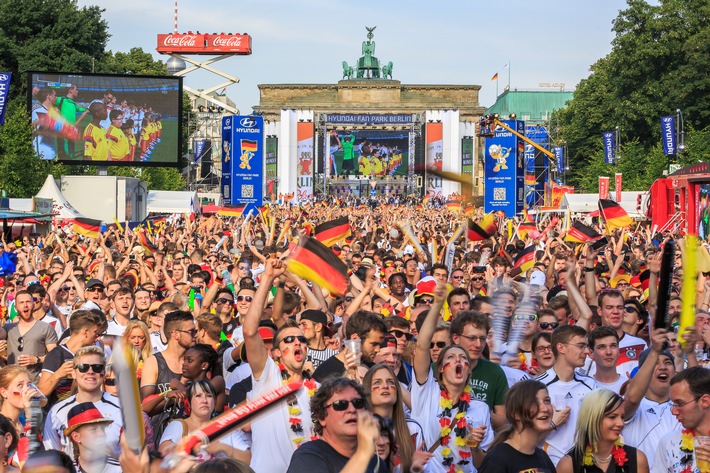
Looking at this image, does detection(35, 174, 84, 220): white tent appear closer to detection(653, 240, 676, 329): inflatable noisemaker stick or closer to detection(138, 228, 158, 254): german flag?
detection(138, 228, 158, 254): german flag

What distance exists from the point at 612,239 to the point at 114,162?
69.7ft

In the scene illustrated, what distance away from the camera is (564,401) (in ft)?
20.6

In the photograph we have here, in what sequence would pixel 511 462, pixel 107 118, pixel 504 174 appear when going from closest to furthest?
pixel 511 462 → pixel 504 174 → pixel 107 118

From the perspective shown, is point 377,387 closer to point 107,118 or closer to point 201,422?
point 201,422

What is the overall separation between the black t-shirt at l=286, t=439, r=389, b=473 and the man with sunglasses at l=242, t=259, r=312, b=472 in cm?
85

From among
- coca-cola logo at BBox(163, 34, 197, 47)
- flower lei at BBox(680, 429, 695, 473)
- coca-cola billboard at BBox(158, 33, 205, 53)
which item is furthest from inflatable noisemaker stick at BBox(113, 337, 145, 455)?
coca-cola logo at BBox(163, 34, 197, 47)

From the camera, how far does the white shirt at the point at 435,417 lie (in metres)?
5.74

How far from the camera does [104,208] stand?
39.2 meters

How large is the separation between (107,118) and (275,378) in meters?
32.7

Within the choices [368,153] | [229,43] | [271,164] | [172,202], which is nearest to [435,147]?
[368,153]

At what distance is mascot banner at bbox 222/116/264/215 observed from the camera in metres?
36.8

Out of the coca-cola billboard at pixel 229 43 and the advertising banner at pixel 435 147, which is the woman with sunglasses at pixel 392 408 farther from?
the coca-cola billboard at pixel 229 43

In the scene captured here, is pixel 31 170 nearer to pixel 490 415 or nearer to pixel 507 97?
pixel 490 415

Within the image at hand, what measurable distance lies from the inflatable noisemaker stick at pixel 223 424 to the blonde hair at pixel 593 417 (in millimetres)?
1996
